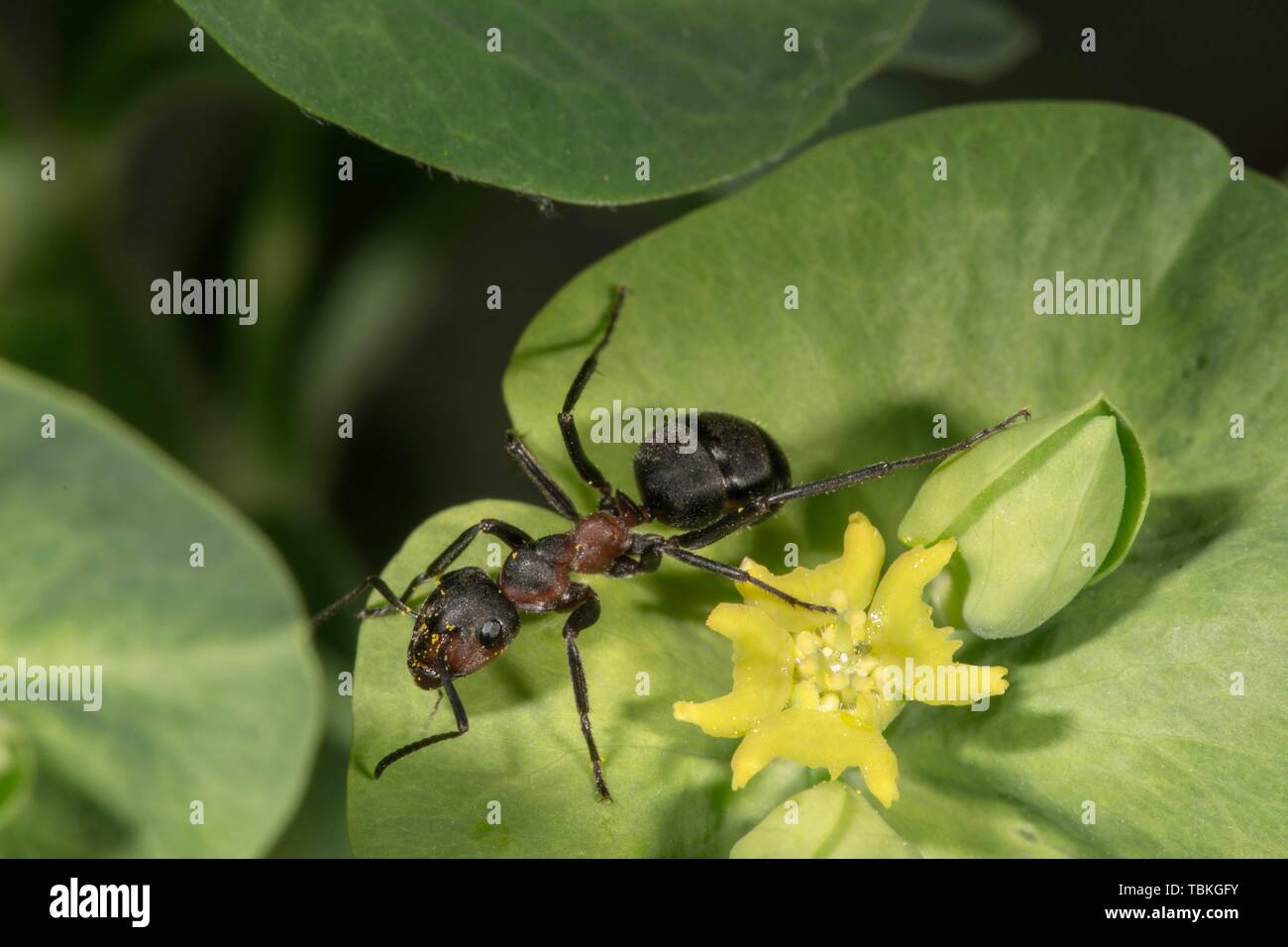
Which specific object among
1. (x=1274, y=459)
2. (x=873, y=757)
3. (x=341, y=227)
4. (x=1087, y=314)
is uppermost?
(x=341, y=227)

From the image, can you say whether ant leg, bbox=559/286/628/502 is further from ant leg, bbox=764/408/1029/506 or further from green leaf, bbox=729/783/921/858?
green leaf, bbox=729/783/921/858

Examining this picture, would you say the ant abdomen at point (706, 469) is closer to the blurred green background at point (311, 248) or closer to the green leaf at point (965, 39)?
the blurred green background at point (311, 248)

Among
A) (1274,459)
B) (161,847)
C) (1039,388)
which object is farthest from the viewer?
(1039,388)

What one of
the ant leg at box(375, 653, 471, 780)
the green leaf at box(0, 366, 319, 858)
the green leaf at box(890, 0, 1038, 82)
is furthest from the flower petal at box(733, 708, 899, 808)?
the green leaf at box(890, 0, 1038, 82)

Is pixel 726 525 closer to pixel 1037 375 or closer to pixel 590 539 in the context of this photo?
pixel 590 539

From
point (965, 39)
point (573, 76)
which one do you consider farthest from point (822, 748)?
point (965, 39)

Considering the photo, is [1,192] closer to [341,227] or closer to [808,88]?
[341,227]

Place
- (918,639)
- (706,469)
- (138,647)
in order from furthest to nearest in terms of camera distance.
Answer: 1. (706,469)
2. (918,639)
3. (138,647)
